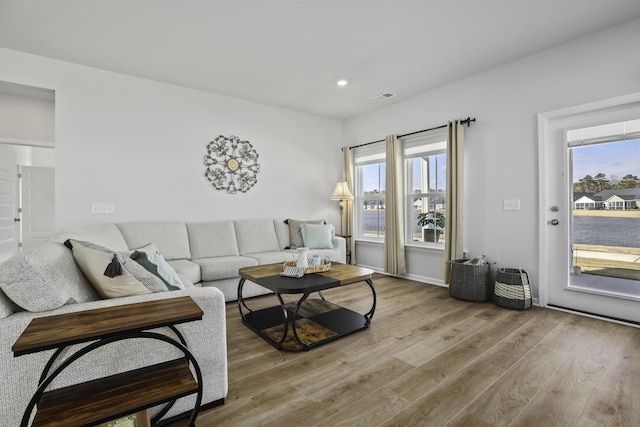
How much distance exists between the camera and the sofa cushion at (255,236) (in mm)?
4258

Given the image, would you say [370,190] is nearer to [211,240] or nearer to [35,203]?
[211,240]

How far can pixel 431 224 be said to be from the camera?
14.6 feet

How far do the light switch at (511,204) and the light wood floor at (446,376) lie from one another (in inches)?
45.8

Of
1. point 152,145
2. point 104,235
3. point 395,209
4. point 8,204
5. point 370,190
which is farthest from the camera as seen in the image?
point 370,190

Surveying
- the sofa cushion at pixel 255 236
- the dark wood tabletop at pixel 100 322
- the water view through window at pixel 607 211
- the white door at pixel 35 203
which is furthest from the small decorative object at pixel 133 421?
the white door at pixel 35 203

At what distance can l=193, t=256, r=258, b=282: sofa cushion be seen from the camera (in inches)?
134

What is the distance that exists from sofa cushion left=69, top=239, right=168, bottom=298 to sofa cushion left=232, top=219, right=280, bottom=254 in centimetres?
252

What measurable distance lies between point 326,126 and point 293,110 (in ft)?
2.42

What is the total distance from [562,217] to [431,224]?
1562 millimetres

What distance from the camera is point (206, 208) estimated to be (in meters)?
4.33

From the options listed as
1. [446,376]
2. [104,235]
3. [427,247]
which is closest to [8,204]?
[104,235]

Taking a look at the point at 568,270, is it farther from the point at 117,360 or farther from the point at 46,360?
the point at 46,360

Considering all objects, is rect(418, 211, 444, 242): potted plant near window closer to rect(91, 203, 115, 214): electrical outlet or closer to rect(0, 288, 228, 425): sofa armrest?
rect(0, 288, 228, 425): sofa armrest

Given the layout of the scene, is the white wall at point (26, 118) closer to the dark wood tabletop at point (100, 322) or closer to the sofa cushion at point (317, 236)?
the sofa cushion at point (317, 236)
